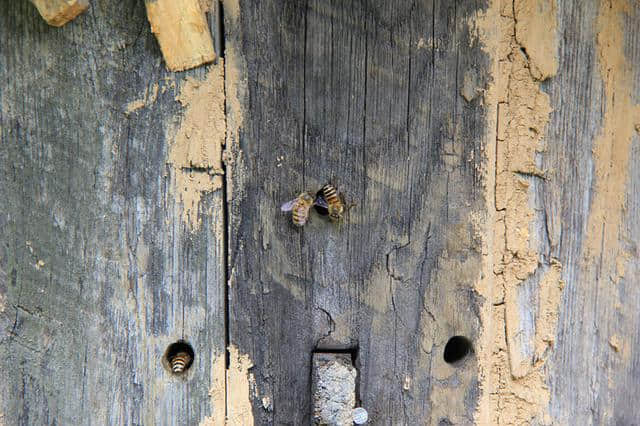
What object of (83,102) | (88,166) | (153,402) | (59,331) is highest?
(83,102)

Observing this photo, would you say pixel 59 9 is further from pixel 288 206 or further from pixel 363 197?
pixel 363 197

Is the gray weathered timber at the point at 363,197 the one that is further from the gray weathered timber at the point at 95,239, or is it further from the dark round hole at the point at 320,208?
the gray weathered timber at the point at 95,239

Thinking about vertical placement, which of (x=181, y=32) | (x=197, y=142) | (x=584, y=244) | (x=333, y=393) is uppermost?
(x=181, y=32)

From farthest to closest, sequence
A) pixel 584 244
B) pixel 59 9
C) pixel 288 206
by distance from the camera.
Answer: pixel 584 244, pixel 288 206, pixel 59 9

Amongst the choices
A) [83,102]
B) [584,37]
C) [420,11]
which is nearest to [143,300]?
[83,102]

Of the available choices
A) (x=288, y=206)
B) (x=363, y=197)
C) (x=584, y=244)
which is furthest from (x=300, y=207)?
(x=584, y=244)

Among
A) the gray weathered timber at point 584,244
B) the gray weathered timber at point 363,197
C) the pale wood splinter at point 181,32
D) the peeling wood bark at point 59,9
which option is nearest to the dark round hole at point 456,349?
the gray weathered timber at point 363,197

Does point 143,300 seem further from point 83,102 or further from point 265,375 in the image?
point 83,102
